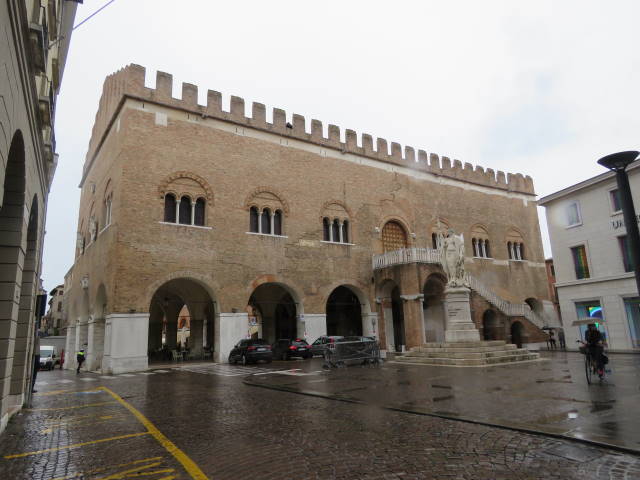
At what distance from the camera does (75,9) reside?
37.8ft

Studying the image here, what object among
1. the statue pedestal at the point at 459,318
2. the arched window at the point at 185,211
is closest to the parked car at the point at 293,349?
the arched window at the point at 185,211

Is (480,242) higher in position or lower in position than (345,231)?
higher

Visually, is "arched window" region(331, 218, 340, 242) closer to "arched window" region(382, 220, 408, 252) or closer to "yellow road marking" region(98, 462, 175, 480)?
"arched window" region(382, 220, 408, 252)

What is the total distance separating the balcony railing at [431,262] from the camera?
23766 mm

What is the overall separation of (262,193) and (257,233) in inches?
88.7

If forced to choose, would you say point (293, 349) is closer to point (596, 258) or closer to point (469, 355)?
point (469, 355)

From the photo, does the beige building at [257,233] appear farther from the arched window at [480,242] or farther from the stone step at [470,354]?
the stone step at [470,354]

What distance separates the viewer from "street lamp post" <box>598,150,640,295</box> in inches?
225

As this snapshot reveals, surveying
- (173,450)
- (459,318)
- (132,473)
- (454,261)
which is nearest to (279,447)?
(173,450)

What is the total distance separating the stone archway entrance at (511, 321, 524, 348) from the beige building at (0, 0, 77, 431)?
78.3 ft

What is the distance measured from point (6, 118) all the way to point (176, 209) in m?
15.8

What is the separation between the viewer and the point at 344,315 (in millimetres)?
28078

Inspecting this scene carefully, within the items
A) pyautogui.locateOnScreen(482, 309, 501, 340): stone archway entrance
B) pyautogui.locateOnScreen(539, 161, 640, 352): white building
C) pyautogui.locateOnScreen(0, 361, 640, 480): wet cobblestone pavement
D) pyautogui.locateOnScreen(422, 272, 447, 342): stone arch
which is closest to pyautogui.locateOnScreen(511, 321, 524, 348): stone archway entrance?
pyautogui.locateOnScreen(482, 309, 501, 340): stone archway entrance

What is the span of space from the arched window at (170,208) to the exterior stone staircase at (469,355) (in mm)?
12282
